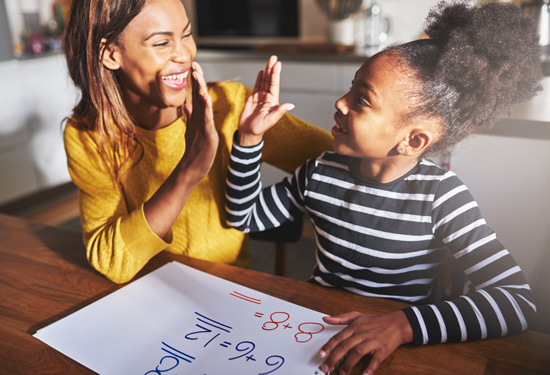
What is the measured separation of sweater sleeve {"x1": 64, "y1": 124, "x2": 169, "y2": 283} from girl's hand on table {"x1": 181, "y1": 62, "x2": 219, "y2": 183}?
133 mm

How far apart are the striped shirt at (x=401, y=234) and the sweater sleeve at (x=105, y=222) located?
185 millimetres

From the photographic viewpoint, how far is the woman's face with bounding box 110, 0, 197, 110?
79 cm

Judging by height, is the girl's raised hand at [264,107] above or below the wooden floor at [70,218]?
above

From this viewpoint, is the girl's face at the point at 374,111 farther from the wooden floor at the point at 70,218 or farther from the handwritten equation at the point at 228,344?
the wooden floor at the point at 70,218

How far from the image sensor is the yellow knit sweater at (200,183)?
2.99 ft

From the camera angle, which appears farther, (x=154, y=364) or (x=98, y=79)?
(x=98, y=79)

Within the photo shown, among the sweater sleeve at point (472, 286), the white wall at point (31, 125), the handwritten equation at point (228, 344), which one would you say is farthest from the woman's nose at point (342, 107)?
the white wall at point (31, 125)

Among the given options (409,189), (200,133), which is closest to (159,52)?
(200,133)

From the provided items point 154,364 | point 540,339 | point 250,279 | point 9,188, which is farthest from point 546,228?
point 9,188

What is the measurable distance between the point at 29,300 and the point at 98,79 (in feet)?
1.31

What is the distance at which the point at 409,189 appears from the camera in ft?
2.58

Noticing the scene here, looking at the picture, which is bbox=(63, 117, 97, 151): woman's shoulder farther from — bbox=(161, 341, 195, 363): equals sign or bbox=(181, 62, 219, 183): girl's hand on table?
bbox=(161, 341, 195, 363): equals sign

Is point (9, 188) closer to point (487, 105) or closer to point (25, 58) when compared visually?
point (25, 58)

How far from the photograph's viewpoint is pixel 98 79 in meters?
0.85
